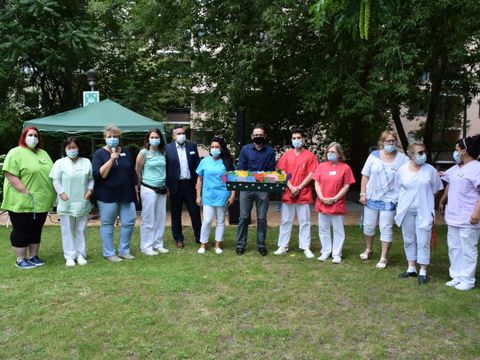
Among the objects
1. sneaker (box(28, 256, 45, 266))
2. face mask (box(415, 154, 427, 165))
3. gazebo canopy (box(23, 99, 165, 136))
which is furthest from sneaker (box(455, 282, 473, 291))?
gazebo canopy (box(23, 99, 165, 136))

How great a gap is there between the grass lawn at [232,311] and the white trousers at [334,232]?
235 millimetres

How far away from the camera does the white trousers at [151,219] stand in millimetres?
6727

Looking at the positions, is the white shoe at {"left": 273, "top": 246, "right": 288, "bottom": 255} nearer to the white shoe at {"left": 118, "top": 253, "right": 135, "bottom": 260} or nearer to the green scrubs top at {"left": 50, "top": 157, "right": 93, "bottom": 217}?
the white shoe at {"left": 118, "top": 253, "right": 135, "bottom": 260}

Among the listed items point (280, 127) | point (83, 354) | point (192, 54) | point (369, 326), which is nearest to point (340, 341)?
point (369, 326)

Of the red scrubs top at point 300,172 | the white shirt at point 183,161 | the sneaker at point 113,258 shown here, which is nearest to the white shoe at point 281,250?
the red scrubs top at point 300,172

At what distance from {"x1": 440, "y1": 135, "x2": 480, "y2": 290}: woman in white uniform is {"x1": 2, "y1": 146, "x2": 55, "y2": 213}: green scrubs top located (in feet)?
16.2

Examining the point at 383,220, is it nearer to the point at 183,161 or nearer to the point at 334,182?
the point at 334,182

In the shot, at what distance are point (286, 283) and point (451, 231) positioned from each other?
197cm

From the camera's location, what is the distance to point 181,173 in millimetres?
7090

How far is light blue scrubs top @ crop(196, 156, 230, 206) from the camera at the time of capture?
6707 mm

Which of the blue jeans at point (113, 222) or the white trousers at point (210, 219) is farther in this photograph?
the white trousers at point (210, 219)

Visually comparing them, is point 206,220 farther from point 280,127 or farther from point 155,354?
point 280,127

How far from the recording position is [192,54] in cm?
1186

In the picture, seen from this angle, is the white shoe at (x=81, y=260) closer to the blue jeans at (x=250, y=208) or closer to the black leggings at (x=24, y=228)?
the black leggings at (x=24, y=228)
